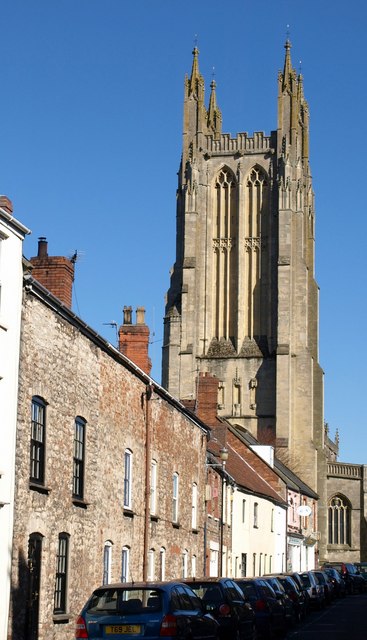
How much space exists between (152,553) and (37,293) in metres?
10.7

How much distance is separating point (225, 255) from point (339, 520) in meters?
22.2

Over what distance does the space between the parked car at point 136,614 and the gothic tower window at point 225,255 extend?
71.6 m

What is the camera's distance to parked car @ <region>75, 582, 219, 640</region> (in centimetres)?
1584

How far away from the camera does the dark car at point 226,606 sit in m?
20.2

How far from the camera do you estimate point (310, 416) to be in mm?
84375

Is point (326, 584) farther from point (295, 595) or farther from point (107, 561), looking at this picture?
point (107, 561)

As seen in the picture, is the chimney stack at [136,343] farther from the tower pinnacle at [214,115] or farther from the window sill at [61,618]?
the tower pinnacle at [214,115]

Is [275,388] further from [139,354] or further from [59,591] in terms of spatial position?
[59,591]

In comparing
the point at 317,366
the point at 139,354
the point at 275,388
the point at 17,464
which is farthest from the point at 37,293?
the point at 317,366

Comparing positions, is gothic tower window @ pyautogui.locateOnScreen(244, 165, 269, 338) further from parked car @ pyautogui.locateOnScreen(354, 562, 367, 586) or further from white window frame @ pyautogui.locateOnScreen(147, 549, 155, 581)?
white window frame @ pyautogui.locateOnScreen(147, 549, 155, 581)

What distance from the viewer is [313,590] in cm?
3834

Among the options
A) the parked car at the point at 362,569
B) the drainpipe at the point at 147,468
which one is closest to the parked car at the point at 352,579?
the parked car at the point at 362,569

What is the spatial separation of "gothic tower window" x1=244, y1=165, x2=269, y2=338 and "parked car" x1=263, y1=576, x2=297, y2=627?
58.1 m

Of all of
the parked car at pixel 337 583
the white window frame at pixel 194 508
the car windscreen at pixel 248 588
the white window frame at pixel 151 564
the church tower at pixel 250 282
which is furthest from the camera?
the church tower at pixel 250 282
